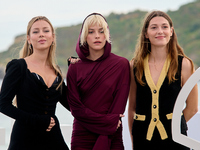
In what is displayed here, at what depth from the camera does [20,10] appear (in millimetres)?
38719

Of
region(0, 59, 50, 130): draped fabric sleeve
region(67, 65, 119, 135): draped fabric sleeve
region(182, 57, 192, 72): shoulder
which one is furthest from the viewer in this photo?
region(182, 57, 192, 72): shoulder

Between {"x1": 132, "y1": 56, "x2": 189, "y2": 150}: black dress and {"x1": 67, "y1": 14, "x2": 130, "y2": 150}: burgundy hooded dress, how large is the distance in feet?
0.56

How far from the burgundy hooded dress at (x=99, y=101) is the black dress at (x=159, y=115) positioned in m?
0.17

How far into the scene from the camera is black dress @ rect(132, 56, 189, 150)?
2.88m

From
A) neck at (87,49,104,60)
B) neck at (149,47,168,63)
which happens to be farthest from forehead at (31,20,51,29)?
neck at (149,47,168,63)

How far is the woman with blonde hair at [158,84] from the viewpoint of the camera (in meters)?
2.89

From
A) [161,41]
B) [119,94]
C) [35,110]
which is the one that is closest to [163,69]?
[161,41]

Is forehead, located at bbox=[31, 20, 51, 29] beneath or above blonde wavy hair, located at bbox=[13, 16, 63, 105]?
above

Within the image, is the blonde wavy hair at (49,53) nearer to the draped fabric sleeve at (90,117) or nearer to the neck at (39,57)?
the neck at (39,57)

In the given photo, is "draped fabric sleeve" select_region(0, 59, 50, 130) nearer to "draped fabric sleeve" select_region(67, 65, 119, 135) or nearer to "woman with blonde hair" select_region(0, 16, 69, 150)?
"woman with blonde hair" select_region(0, 16, 69, 150)

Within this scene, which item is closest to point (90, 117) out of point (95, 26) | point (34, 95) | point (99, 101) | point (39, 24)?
point (99, 101)

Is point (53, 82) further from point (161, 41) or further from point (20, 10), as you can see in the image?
point (20, 10)

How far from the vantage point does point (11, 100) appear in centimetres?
269

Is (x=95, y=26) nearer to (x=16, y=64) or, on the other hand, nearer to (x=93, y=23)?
(x=93, y=23)
